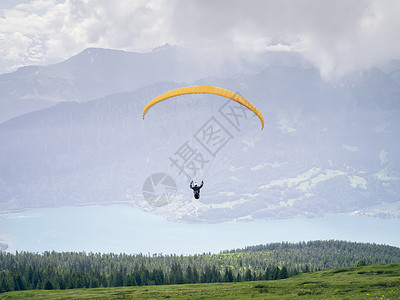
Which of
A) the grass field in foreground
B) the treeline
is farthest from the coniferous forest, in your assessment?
the grass field in foreground

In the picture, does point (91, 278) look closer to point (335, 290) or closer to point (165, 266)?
point (165, 266)

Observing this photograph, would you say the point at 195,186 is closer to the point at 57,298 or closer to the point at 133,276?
the point at 57,298

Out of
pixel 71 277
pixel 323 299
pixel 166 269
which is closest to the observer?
pixel 323 299

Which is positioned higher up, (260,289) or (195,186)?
(195,186)

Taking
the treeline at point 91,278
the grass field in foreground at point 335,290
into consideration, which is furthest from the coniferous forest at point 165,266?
the grass field in foreground at point 335,290

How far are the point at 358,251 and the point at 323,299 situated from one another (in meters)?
147

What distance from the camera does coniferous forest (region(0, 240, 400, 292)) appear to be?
105750mm

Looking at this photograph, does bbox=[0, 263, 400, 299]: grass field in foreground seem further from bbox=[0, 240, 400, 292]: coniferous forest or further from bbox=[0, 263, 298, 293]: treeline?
bbox=[0, 240, 400, 292]: coniferous forest

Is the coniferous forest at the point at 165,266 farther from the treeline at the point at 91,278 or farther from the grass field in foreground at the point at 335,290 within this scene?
the grass field in foreground at the point at 335,290

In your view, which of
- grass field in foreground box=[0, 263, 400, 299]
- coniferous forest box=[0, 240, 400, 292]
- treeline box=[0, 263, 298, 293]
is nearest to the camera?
grass field in foreground box=[0, 263, 400, 299]

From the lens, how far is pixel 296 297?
177ft

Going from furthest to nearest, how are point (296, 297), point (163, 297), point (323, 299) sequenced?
point (163, 297)
point (296, 297)
point (323, 299)

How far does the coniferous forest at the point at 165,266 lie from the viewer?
10575cm

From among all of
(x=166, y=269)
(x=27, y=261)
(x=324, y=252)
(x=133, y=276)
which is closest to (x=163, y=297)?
(x=133, y=276)
